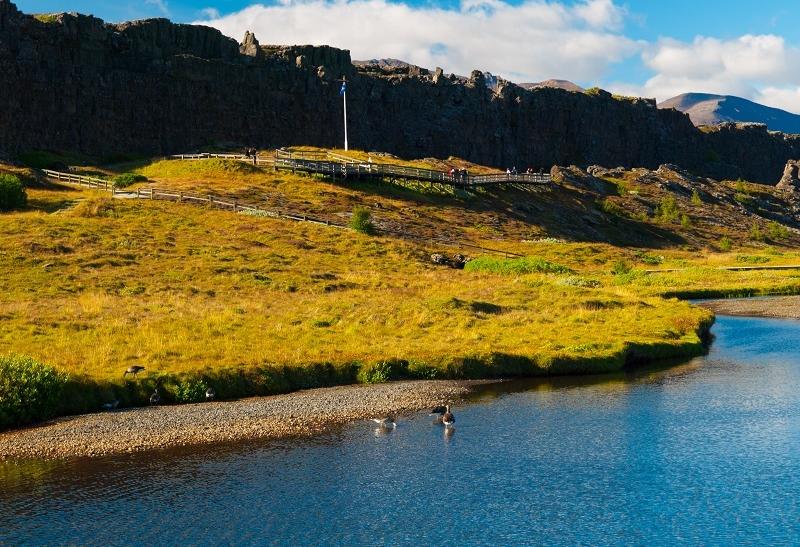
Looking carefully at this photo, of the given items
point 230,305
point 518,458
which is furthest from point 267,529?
point 230,305

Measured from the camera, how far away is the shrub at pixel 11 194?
282 ft

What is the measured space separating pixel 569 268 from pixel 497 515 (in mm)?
64878

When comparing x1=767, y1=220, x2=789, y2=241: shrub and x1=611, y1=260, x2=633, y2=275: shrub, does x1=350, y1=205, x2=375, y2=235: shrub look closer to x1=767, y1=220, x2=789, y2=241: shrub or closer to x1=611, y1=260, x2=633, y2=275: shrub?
x1=611, y1=260, x2=633, y2=275: shrub

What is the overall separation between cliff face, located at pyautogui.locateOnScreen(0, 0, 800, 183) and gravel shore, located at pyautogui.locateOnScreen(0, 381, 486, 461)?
9989cm

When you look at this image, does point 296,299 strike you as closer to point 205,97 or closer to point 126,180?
point 126,180

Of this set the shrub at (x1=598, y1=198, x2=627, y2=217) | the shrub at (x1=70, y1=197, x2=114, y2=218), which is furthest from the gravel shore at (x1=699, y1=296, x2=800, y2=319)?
the shrub at (x1=598, y1=198, x2=627, y2=217)

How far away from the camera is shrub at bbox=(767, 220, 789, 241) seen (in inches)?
5842

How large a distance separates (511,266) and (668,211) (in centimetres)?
7388

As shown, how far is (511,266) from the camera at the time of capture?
80.8 metres

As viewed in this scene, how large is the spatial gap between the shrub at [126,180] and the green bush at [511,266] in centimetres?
4435

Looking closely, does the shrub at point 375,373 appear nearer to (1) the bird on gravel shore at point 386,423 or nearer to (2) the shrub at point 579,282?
(1) the bird on gravel shore at point 386,423

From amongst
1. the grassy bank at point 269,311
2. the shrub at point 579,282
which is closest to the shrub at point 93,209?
the grassy bank at point 269,311

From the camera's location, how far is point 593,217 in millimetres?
132625

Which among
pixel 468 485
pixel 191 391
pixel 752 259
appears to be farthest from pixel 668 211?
pixel 468 485
